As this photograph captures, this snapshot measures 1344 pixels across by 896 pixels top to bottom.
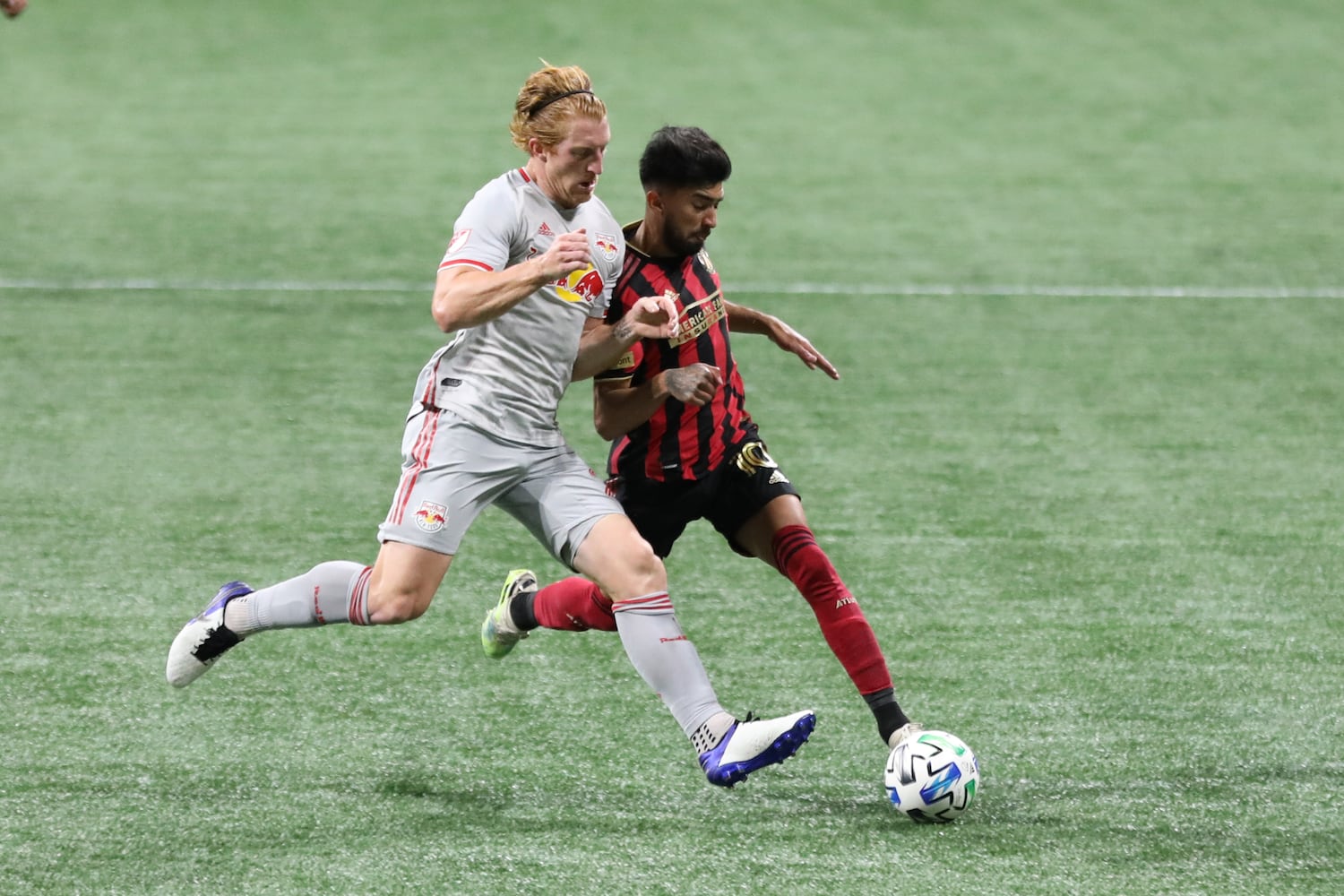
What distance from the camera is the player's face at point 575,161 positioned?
4.48 meters

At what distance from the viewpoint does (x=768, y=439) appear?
8.13m

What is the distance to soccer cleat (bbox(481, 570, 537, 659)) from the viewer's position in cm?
534

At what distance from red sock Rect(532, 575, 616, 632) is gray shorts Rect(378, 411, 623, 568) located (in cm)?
46

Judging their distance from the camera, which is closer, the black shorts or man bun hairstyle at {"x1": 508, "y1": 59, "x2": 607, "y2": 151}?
man bun hairstyle at {"x1": 508, "y1": 59, "x2": 607, "y2": 151}

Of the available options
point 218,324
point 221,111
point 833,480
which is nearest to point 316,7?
point 221,111

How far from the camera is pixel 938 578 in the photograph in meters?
6.37

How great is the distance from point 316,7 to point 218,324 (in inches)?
327

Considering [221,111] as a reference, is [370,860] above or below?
above

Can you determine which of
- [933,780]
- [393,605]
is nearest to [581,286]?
[393,605]

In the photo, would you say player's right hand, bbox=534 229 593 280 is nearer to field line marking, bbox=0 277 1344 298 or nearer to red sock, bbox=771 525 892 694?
red sock, bbox=771 525 892 694

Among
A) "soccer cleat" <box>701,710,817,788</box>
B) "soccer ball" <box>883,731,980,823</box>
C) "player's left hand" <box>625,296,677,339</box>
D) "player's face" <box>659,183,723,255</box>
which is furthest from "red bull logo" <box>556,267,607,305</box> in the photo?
"soccer ball" <box>883,731,980,823</box>

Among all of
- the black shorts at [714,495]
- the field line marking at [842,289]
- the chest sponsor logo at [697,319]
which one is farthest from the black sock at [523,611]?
the field line marking at [842,289]

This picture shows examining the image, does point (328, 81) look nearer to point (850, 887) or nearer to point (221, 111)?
point (221, 111)

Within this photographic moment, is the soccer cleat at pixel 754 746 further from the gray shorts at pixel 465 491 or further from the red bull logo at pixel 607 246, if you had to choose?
the red bull logo at pixel 607 246
